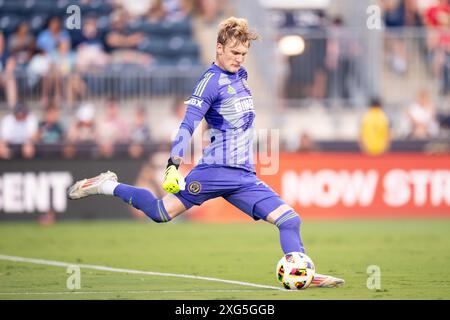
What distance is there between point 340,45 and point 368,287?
13.7 meters

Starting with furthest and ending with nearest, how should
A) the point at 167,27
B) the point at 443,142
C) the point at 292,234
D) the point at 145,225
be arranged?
the point at 167,27, the point at 443,142, the point at 145,225, the point at 292,234

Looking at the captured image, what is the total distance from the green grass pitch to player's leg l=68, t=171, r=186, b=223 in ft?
2.55

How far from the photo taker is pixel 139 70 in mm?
23156

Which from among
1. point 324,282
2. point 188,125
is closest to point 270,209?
point 324,282

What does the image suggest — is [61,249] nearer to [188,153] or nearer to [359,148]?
[188,153]

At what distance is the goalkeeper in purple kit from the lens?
10.4m

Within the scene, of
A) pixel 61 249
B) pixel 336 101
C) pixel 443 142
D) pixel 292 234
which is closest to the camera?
pixel 292 234

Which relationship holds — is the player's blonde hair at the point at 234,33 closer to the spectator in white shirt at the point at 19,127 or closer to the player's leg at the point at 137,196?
the player's leg at the point at 137,196

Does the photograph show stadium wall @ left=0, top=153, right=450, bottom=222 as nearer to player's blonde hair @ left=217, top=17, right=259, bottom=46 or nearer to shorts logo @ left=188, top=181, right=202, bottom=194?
shorts logo @ left=188, top=181, right=202, bottom=194

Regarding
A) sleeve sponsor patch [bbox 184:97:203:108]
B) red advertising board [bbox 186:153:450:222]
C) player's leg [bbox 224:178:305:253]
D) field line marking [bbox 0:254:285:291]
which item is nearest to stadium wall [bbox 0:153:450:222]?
red advertising board [bbox 186:153:450:222]

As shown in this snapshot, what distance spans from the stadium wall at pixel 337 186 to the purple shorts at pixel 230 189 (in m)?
10.3

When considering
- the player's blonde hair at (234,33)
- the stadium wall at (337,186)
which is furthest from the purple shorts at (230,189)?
the stadium wall at (337,186)

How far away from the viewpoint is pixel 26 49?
2312cm
